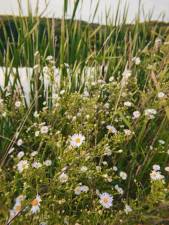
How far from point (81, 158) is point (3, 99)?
1283mm

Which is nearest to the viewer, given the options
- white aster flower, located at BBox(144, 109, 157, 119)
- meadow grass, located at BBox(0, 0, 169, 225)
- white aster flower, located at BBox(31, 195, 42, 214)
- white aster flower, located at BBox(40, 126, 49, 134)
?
white aster flower, located at BBox(31, 195, 42, 214)

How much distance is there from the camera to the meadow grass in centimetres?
291

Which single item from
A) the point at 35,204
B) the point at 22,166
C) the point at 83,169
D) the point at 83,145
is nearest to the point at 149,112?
the point at 83,145

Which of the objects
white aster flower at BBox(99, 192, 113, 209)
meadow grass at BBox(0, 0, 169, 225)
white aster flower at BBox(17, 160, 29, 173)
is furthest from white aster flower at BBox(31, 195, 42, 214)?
white aster flower at BBox(99, 192, 113, 209)

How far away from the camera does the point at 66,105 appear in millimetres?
3680

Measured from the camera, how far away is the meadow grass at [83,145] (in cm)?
291

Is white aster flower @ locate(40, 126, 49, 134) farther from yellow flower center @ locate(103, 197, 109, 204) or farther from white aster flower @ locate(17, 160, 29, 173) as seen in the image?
yellow flower center @ locate(103, 197, 109, 204)

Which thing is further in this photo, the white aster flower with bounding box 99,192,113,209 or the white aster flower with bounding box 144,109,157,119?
the white aster flower with bounding box 144,109,157,119

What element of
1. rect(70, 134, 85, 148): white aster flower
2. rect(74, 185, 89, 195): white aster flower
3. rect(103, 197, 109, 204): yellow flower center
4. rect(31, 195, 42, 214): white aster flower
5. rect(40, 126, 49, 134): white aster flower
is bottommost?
rect(103, 197, 109, 204): yellow flower center

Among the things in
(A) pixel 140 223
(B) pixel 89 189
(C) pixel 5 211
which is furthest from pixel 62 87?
(C) pixel 5 211

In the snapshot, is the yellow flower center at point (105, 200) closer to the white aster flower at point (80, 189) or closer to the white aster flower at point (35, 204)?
the white aster flower at point (80, 189)

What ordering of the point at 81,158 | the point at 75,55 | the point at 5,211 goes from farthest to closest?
the point at 75,55 < the point at 81,158 < the point at 5,211

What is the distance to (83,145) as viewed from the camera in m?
3.06

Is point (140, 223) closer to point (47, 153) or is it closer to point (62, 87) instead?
point (47, 153)
